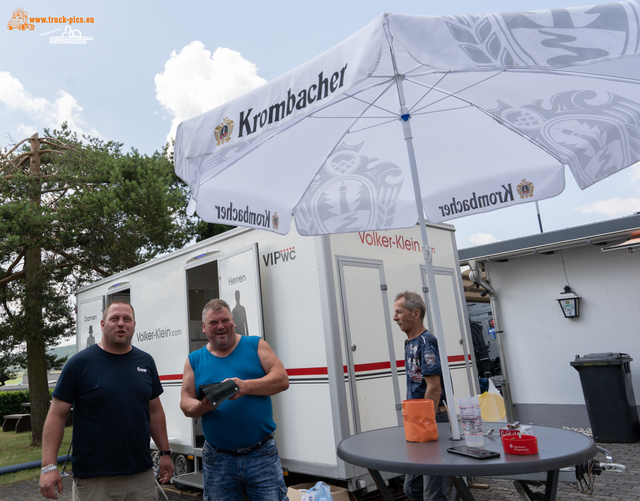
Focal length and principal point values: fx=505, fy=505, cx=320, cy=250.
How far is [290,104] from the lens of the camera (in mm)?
2133

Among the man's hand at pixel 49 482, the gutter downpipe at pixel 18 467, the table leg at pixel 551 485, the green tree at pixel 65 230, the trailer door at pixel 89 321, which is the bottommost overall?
the gutter downpipe at pixel 18 467

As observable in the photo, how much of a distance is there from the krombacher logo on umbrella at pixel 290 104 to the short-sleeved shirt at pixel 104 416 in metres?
1.54

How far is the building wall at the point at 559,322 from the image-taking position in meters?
7.52

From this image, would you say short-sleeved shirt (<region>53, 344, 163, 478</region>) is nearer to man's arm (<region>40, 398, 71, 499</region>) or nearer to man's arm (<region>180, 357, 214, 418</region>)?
man's arm (<region>40, 398, 71, 499</region>)

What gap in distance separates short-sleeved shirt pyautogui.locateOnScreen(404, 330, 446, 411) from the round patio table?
59 cm

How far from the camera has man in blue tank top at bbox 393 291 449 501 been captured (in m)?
3.03

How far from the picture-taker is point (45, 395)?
11547 millimetres

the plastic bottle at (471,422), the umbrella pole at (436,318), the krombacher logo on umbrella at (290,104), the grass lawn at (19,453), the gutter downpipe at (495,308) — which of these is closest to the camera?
the krombacher logo on umbrella at (290,104)

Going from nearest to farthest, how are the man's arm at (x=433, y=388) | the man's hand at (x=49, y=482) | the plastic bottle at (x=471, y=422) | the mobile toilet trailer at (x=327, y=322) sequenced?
the plastic bottle at (x=471, y=422) → the man's hand at (x=49, y=482) → the man's arm at (x=433, y=388) → the mobile toilet trailer at (x=327, y=322)

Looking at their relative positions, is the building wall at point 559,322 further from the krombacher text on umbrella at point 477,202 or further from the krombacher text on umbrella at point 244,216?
the krombacher text on umbrella at point 244,216

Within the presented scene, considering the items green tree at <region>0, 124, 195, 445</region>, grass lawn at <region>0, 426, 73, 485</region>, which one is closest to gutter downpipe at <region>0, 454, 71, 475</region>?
grass lawn at <region>0, 426, 73, 485</region>

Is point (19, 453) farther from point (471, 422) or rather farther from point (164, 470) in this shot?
point (471, 422)

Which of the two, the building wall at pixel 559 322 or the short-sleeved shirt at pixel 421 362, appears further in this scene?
the building wall at pixel 559 322

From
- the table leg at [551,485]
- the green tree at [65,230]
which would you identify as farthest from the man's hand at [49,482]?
the green tree at [65,230]
